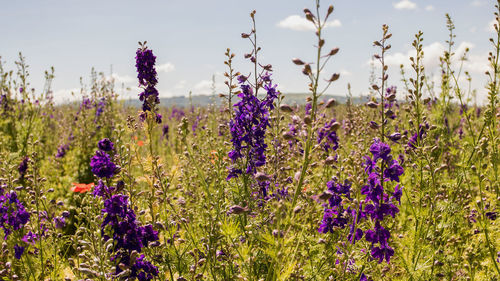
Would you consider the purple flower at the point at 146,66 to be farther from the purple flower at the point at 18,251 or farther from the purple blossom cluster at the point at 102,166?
the purple flower at the point at 18,251

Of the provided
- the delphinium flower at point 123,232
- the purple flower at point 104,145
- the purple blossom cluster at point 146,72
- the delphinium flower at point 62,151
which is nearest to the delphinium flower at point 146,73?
the purple blossom cluster at point 146,72

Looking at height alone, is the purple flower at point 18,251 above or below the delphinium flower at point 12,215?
below

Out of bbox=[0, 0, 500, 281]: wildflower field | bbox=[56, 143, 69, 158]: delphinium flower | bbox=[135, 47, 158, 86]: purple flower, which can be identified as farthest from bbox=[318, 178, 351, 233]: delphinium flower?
bbox=[56, 143, 69, 158]: delphinium flower

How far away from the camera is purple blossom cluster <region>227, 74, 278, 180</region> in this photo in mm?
3232

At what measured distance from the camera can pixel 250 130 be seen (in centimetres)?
324

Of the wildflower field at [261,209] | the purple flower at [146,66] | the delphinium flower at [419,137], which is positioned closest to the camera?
the wildflower field at [261,209]

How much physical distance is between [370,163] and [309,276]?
1.03m

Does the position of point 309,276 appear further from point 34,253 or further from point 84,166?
point 84,166

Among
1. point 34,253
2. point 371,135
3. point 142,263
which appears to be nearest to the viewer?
point 142,263

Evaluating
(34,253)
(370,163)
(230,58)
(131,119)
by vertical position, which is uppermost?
(230,58)

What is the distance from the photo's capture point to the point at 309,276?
118 inches

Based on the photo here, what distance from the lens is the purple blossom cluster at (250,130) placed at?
10.6 feet

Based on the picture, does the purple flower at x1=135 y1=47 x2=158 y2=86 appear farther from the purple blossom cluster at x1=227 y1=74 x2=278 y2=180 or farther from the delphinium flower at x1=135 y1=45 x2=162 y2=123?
the purple blossom cluster at x1=227 y1=74 x2=278 y2=180

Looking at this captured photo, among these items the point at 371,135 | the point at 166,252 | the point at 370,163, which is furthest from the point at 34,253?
the point at 371,135
